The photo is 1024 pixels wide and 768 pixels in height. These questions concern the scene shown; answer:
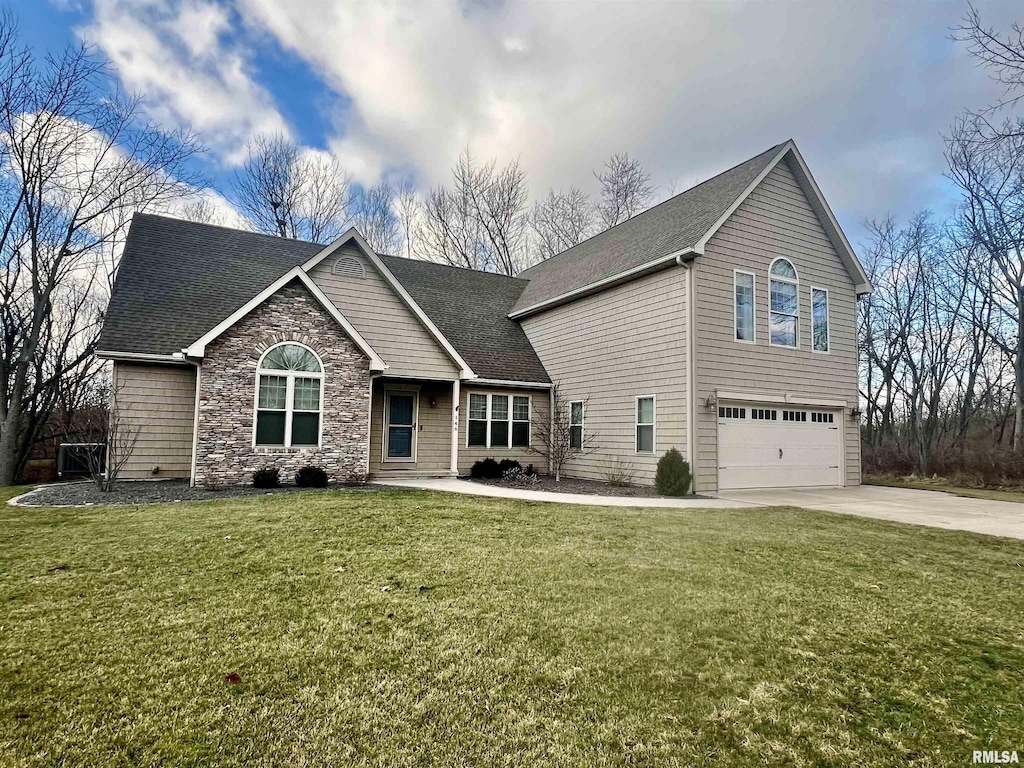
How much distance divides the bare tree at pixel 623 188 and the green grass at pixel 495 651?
25917mm

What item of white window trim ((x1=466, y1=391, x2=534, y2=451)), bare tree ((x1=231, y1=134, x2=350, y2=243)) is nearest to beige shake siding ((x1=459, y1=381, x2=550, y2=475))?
white window trim ((x1=466, y1=391, x2=534, y2=451))

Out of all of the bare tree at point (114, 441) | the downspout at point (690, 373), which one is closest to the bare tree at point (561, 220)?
the downspout at point (690, 373)

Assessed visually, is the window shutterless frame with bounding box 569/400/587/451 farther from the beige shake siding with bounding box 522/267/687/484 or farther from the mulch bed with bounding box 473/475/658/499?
the mulch bed with bounding box 473/475/658/499

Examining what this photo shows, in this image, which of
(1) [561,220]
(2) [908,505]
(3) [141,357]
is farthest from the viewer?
(1) [561,220]

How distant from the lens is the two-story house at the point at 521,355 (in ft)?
38.3

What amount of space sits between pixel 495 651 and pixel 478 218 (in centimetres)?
2998

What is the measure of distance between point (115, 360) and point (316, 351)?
4393mm

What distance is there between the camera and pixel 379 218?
104 feet

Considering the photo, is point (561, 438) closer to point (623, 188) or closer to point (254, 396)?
point (254, 396)

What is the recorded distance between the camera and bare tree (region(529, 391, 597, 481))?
1530 cm

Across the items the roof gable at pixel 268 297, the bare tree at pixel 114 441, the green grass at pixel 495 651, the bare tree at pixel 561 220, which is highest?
the bare tree at pixel 561 220

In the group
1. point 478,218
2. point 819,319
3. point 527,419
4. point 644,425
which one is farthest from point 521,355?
point 478,218

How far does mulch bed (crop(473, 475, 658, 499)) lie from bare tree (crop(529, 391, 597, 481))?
2.79 feet

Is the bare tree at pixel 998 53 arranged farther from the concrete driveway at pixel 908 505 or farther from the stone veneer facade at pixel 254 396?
the stone veneer facade at pixel 254 396
